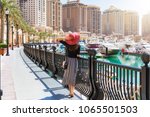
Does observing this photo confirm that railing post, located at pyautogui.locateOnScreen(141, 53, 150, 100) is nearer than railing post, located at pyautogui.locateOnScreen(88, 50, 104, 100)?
Yes

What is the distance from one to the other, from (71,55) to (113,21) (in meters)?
174

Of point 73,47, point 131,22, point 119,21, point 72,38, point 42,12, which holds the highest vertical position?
point 42,12

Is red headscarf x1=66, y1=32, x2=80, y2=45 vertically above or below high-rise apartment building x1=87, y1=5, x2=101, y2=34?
below

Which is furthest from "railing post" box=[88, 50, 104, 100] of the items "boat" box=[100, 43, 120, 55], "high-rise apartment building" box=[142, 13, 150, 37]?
"high-rise apartment building" box=[142, 13, 150, 37]

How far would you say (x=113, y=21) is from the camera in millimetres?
178375

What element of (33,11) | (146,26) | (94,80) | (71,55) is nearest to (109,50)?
(71,55)

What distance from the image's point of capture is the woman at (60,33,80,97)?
21.8 feet

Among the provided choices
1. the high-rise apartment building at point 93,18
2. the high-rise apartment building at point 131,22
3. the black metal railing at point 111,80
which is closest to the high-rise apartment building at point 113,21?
the high-rise apartment building at point 131,22

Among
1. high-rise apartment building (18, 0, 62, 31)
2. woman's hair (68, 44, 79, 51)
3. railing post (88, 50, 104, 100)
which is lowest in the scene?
railing post (88, 50, 104, 100)

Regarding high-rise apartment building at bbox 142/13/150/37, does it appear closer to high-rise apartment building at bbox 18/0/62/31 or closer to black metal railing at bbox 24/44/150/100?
high-rise apartment building at bbox 18/0/62/31

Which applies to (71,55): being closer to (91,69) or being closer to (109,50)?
(91,69)

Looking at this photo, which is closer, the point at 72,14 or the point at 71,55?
the point at 71,55

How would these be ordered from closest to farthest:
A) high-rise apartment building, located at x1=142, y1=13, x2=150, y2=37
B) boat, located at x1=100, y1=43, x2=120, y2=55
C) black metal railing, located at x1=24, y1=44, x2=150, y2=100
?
black metal railing, located at x1=24, y1=44, x2=150, y2=100 < boat, located at x1=100, y1=43, x2=120, y2=55 < high-rise apartment building, located at x1=142, y1=13, x2=150, y2=37

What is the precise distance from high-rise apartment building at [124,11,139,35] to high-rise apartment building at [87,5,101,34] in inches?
1060
